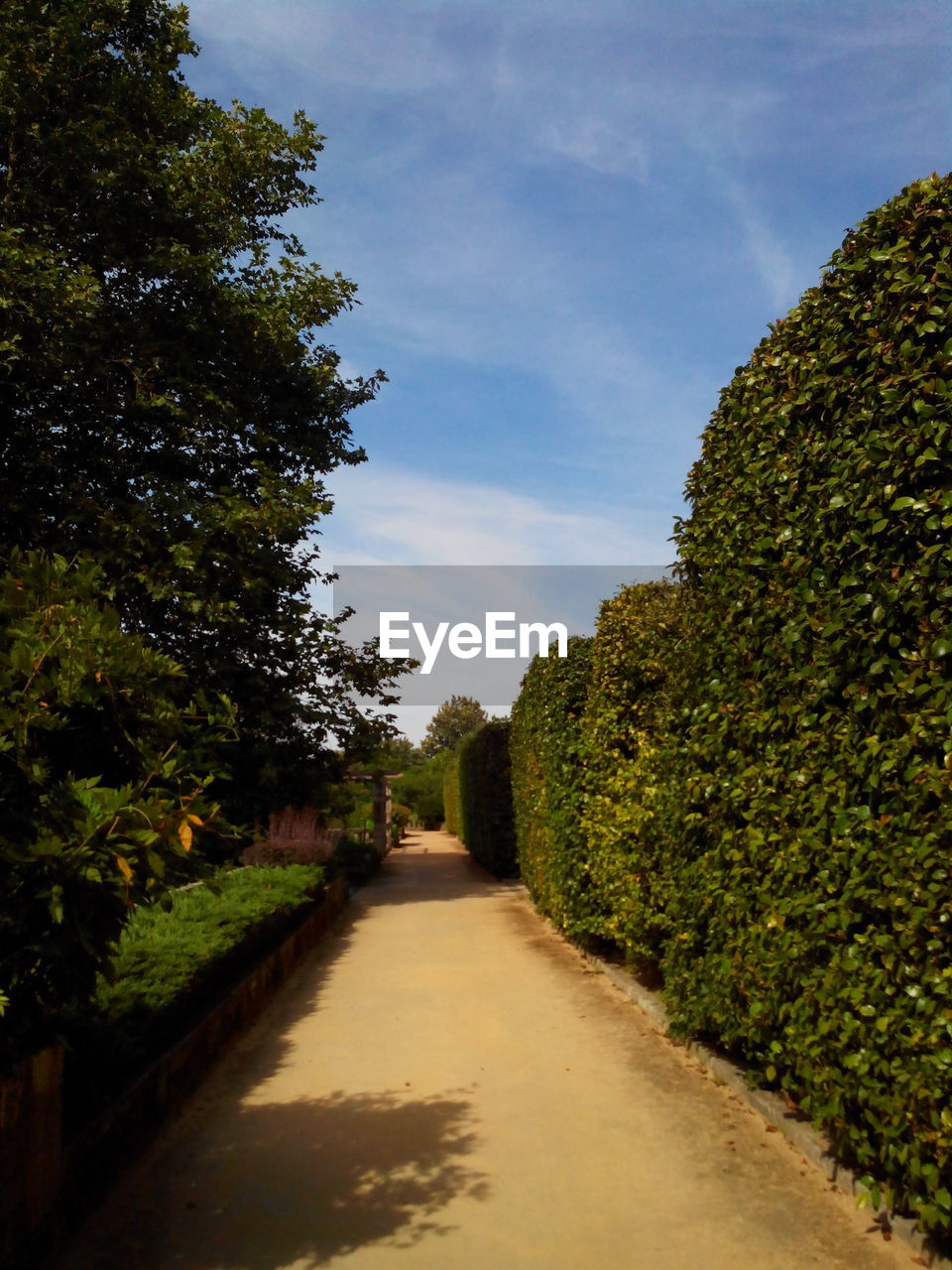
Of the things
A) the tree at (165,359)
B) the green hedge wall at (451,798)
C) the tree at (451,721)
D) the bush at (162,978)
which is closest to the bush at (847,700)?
the bush at (162,978)

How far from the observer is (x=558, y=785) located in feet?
36.8

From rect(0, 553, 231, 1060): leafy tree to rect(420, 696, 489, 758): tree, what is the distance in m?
77.2

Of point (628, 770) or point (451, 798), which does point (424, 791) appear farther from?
point (628, 770)

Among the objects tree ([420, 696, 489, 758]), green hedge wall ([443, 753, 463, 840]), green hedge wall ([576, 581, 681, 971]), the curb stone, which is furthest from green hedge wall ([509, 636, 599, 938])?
tree ([420, 696, 489, 758])

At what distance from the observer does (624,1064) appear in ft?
20.5

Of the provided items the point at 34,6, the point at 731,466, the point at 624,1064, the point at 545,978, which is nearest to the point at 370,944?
the point at 545,978

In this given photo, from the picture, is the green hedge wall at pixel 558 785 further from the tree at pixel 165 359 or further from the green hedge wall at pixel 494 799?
the green hedge wall at pixel 494 799

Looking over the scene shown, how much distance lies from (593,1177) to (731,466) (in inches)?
141

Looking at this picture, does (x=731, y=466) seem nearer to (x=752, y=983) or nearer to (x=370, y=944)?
(x=752, y=983)

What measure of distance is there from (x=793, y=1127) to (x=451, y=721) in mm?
77211

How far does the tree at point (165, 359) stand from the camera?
41.5 feet

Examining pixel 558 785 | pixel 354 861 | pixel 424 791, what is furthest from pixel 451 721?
pixel 558 785

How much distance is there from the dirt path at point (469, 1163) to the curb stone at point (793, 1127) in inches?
2.7

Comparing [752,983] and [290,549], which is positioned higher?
[290,549]
